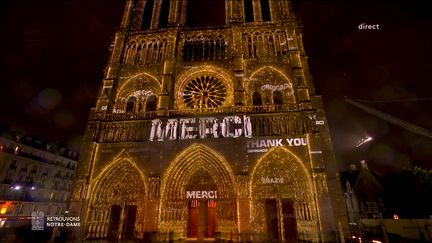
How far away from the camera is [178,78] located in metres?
19.4

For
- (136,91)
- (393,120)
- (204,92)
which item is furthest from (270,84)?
(136,91)

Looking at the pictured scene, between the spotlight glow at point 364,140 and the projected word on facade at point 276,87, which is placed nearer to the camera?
the projected word on facade at point 276,87

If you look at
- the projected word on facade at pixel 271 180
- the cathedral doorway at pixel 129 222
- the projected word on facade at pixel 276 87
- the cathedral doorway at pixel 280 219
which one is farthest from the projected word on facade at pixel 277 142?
the cathedral doorway at pixel 129 222

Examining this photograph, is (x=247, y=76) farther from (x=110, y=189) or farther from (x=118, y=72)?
(x=110, y=189)

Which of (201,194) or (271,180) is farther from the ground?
(271,180)

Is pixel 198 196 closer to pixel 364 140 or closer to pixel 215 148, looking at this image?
pixel 215 148

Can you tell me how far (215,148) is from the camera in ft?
53.0

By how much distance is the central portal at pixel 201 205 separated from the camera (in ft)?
51.6

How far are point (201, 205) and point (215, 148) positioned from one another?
422 cm

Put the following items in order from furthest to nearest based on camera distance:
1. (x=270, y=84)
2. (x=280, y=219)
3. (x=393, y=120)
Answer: (x=270, y=84), (x=393, y=120), (x=280, y=219)

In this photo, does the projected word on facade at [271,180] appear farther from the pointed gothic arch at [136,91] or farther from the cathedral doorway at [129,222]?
the pointed gothic arch at [136,91]

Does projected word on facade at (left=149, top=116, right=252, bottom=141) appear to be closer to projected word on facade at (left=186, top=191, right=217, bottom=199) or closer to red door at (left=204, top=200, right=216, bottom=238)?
projected word on facade at (left=186, top=191, right=217, bottom=199)

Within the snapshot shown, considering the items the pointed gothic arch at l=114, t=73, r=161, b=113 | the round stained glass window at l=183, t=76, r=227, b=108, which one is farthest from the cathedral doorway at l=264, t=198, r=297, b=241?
the pointed gothic arch at l=114, t=73, r=161, b=113

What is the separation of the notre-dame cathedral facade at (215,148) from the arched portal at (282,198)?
0.06 metres
